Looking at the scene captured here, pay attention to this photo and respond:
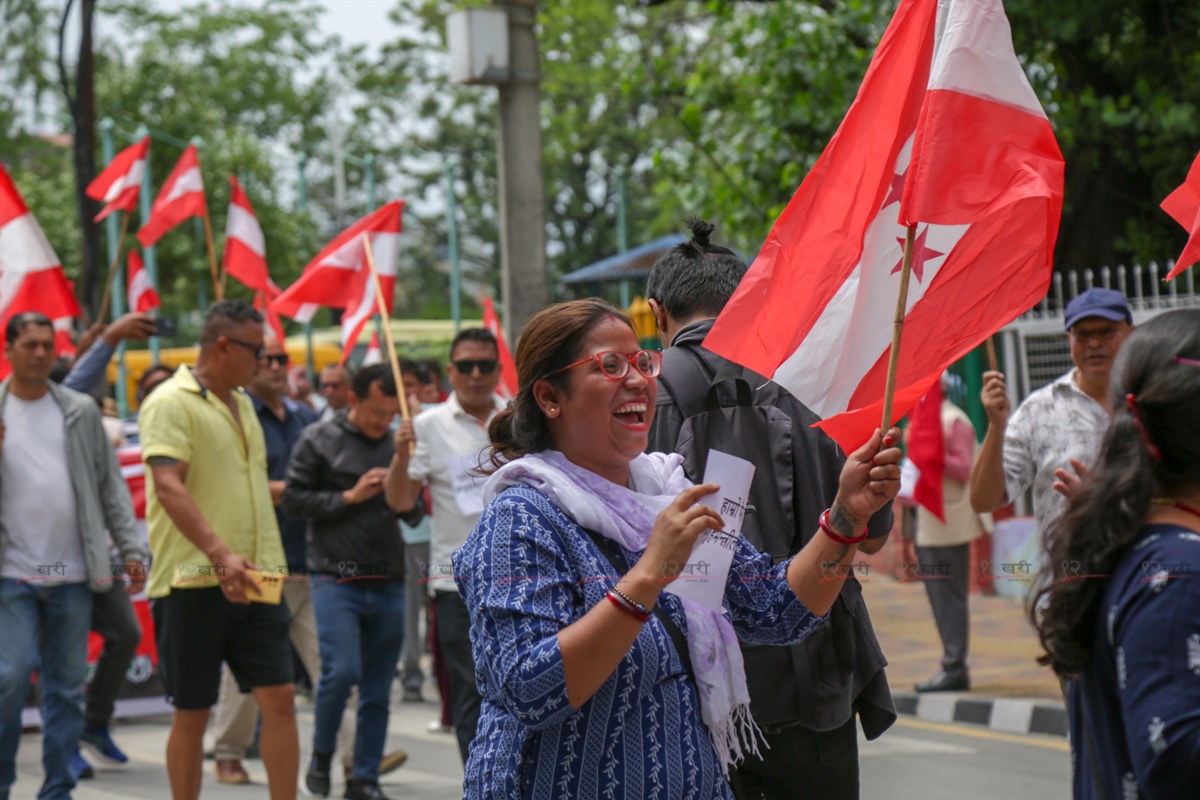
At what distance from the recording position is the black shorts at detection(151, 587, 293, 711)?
20.2 ft

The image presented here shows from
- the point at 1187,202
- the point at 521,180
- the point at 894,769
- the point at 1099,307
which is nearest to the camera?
the point at 1187,202

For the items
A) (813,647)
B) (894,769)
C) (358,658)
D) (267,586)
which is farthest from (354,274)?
(813,647)

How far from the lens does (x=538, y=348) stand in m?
3.12

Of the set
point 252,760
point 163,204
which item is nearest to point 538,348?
point 252,760

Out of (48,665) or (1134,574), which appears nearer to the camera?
(1134,574)

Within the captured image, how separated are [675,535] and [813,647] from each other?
1.21m

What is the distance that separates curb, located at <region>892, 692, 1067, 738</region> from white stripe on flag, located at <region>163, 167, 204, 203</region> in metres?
6.27

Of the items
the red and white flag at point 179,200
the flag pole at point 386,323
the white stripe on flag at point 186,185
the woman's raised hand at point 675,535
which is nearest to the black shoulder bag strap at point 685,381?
the woman's raised hand at point 675,535

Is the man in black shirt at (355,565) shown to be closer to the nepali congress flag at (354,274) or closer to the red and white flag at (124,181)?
the nepali congress flag at (354,274)

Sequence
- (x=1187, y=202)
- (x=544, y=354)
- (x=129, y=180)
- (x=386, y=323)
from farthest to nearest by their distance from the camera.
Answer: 1. (x=129, y=180)
2. (x=386, y=323)
3. (x=1187, y=202)
4. (x=544, y=354)

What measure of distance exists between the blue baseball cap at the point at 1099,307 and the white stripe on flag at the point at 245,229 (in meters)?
6.87

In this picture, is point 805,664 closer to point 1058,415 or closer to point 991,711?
point 1058,415

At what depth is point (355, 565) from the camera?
24.1 feet

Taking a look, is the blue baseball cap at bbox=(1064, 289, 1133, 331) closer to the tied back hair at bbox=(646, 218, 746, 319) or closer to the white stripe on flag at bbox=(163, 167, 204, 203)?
the tied back hair at bbox=(646, 218, 746, 319)
